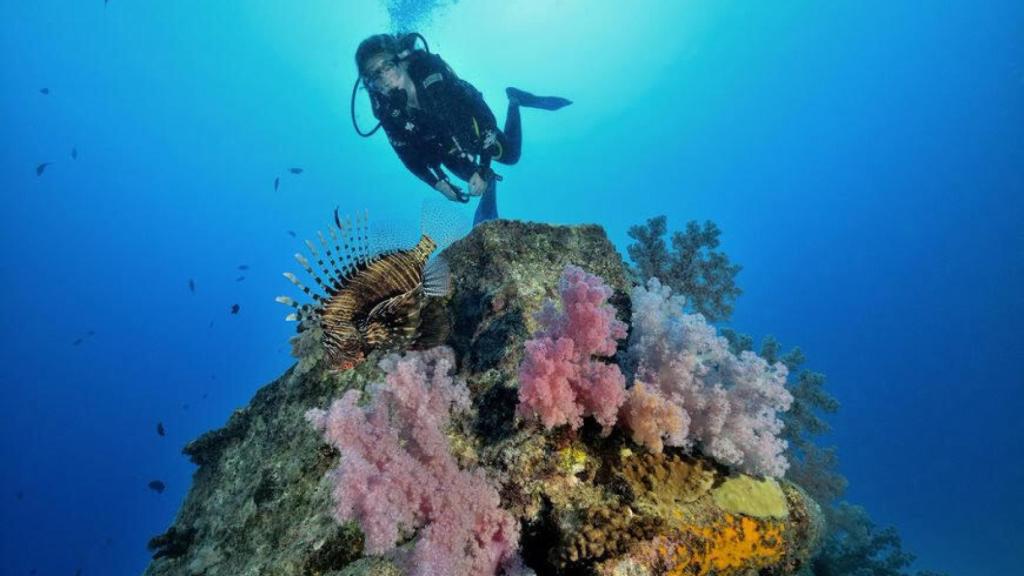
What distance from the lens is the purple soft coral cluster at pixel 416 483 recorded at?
187 centimetres

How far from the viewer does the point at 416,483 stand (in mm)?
2047

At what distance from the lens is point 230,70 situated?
64.6 meters

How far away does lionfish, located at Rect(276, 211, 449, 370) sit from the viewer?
280 centimetres

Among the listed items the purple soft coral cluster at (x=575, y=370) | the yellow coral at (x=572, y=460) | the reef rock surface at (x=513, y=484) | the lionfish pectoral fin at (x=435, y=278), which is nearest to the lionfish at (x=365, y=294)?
the lionfish pectoral fin at (x=435, y=278)

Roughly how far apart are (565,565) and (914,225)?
324ft

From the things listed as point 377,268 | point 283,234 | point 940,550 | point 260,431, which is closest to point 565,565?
point 377,268

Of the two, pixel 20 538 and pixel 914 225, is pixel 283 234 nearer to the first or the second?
pixel 20 538

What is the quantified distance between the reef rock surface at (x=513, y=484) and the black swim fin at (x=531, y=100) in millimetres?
7794

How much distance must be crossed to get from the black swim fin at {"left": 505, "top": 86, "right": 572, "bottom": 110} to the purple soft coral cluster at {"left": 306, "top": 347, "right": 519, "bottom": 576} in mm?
9422

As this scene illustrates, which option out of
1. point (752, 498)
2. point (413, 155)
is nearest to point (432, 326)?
point (752, 498)

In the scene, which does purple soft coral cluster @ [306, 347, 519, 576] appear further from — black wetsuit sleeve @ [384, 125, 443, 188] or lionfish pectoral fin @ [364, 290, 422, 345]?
black wetsuit sleeve @ [384, 125, 443, 188]

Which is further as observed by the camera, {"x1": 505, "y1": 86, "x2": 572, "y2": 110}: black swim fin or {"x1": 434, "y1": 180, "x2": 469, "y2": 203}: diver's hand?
{"x1": 505, "y1": 86, "x2": 572, "y2": 110}: black swim fin

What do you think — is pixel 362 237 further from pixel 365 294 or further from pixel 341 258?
pixel 365 294

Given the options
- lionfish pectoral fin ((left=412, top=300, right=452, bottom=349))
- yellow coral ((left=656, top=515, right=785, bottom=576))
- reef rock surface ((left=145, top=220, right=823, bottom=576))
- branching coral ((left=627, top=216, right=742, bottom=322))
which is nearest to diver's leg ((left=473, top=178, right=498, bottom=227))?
branching coral ((left=627, top=216, right=742, bottom=322))
